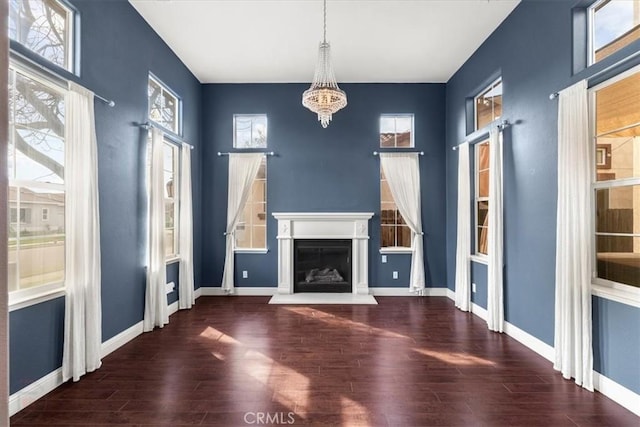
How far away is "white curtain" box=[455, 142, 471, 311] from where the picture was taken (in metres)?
4.90

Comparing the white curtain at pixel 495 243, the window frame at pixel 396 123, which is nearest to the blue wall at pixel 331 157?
the window frame at pixel 396 123

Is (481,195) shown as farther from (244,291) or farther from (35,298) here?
(35,298)

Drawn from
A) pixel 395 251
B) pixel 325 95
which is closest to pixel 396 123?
pixel 395 251

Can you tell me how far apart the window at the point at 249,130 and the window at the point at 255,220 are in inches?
17.9

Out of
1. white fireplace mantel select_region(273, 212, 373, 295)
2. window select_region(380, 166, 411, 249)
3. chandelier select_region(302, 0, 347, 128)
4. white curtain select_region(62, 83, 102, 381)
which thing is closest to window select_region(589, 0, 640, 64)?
chandelier select_region(302, 0, 347, 128)

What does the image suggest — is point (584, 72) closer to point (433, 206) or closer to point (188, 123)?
point (433, 206)

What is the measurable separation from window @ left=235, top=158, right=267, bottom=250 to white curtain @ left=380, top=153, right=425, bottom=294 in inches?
86.3

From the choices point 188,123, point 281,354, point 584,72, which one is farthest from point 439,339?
point 188,123

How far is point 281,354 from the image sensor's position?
3.35 m

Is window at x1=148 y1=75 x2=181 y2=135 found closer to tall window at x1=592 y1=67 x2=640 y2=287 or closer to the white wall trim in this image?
tall window at x1=592 y1=67 x2=640 y2=287

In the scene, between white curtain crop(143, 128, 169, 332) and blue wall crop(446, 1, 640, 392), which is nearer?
blue wall crop(446, 1, 640, 392)

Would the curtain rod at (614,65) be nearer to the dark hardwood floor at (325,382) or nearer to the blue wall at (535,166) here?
the blue wall at (535,166)

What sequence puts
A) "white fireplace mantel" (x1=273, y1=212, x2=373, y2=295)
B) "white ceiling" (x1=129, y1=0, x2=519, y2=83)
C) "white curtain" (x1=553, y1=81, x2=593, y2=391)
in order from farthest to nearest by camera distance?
"white fireplace mantel" (x1=273, y1=212, x2=373, y2=295) → "white ceiling" (x1=129, y1=0, x2=519, y2=83) → "white curtain" (x1=553, y1=81, x2=593, y2=391)

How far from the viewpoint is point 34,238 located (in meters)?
2.57
